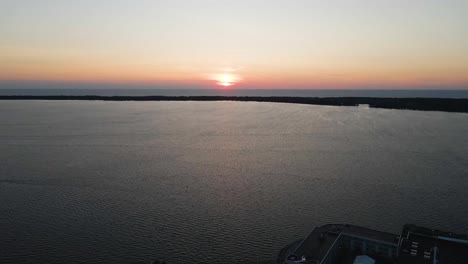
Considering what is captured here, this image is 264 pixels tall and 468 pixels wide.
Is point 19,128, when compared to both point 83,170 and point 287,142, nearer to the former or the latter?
point 83,170

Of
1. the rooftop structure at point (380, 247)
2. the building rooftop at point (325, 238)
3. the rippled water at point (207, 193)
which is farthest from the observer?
the rippled water at point (207, 193)

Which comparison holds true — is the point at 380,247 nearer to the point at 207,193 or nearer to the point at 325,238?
the point at 325,238

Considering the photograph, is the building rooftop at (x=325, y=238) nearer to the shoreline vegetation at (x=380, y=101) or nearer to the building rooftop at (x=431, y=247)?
the building rooftop at (x=431, y=247)

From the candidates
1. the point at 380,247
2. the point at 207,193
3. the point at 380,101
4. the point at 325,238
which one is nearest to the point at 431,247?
the point at 380,247

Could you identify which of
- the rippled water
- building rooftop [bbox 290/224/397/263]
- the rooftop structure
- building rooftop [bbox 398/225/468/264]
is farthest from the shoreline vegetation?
building rooftop [bbox 290/224/397/263]

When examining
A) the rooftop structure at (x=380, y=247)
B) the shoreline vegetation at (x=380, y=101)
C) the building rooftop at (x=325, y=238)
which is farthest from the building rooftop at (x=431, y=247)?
the shoreline vegetation at (x=380, y=101)

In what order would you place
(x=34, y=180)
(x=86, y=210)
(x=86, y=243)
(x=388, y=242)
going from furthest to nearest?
(x=34, y=180) < (x=86, y=210) < (x=86, y=243) < (x=388, y=242)

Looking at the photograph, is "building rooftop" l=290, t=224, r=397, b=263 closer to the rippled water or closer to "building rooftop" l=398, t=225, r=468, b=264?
"building rooftop" l=398, t=225, r=468, b=264

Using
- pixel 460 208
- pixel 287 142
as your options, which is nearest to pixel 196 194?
pixel 460 208
